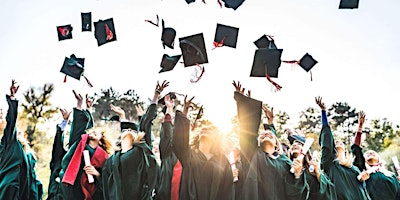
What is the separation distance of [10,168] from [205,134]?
295 centimetres

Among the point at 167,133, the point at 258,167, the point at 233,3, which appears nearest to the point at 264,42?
the point at 233,3

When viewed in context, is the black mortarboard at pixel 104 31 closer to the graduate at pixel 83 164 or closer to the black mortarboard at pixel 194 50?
the black mortarboard at pixel 194 50

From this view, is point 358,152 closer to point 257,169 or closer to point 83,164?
point 257,169

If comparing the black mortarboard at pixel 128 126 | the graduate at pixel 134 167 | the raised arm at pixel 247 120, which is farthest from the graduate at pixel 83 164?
the raised arm at pixel 247 120

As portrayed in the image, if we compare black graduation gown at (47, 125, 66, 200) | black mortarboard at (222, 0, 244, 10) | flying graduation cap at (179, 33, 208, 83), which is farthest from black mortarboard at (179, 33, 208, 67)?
black graduation gown at (47, 125, 66, 200)

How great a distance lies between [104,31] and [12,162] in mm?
2833

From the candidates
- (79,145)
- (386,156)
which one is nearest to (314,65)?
(79,145)

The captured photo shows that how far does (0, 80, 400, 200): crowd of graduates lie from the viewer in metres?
5.41

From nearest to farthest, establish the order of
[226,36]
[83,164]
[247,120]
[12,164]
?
[247,120] < [83,164] < [12,164] < [226,36]

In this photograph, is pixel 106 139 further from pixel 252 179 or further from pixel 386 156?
pixel 386 156

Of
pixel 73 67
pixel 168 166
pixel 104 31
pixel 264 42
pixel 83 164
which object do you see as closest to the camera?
pixel 168 166

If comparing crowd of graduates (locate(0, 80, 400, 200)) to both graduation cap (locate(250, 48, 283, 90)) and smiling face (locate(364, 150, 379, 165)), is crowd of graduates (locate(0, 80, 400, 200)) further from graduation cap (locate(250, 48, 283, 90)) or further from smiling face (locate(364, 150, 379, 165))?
graduation cap (locate(250, 48, 283, 90))

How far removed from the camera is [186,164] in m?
5.52

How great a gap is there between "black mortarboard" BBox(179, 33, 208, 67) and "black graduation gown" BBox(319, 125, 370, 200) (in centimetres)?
207
